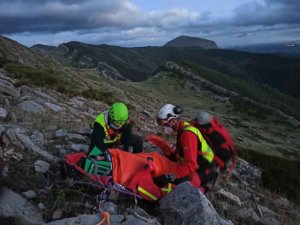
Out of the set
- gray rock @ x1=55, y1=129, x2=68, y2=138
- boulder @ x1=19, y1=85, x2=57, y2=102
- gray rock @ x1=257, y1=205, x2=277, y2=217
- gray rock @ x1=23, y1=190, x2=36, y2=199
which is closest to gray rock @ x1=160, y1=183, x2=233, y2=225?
gray rock @ x1=23, y1=190, x2=36, y2=199

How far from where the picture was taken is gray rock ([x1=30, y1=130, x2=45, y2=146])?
32.6 feet

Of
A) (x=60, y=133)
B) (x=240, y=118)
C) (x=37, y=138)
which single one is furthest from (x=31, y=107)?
(x=240, y=118)

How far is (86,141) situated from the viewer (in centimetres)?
1110

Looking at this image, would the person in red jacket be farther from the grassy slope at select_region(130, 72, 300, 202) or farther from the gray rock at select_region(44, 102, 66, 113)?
the grassy slope at select_region(130, 72, 300, 202)

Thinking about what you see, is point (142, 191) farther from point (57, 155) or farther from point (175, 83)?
point (175, 83)

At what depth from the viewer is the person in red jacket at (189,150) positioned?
26.5 feet

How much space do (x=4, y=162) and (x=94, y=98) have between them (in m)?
18.3

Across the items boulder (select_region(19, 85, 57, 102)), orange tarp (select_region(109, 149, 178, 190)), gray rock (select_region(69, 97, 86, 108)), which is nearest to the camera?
orange tarp (select_region(109, 149, 178, 190))

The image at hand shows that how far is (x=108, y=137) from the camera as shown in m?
9.33

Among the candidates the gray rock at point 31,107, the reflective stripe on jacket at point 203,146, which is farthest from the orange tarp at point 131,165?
the gray rock at point 31,107

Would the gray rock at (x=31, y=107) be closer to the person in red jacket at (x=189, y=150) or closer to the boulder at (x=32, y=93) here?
the boulder at (x=32, y=93)

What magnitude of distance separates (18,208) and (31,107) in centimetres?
958

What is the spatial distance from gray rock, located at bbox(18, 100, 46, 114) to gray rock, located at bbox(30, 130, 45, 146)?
4.78 m

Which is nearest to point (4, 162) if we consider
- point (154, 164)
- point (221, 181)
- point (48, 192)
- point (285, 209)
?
point (48, 192)
